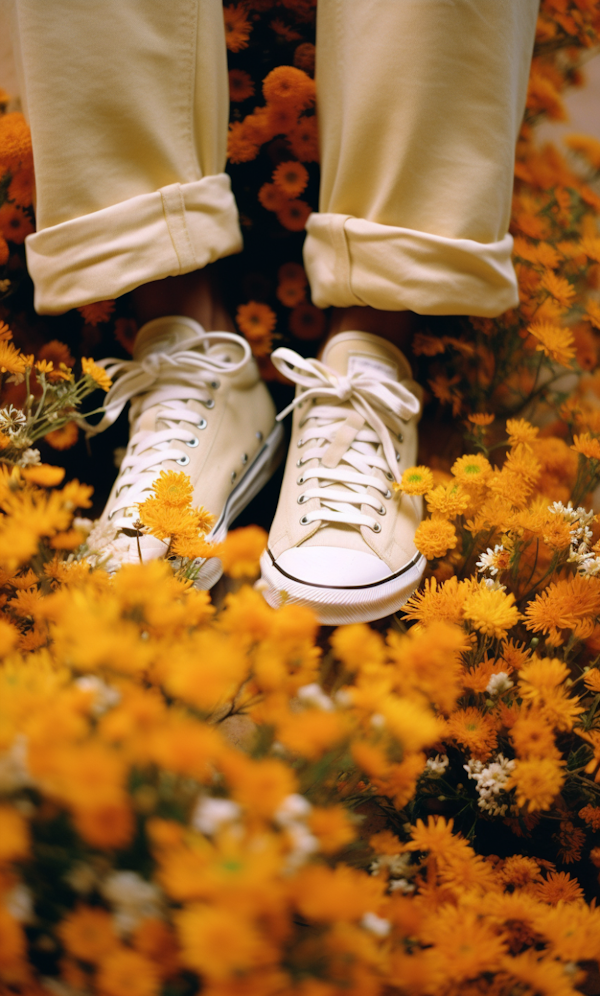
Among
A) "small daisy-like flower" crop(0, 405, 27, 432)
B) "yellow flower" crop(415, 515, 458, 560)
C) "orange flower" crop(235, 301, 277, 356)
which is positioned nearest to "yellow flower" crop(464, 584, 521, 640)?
"yellow flower" crop(415, 515, 458, 560)

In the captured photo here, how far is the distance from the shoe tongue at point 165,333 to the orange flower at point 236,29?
391 mm

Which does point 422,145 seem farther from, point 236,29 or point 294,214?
point 236,29

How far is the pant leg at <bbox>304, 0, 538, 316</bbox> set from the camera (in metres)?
0.68

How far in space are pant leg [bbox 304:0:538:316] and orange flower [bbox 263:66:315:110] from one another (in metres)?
0.06

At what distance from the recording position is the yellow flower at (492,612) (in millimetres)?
500

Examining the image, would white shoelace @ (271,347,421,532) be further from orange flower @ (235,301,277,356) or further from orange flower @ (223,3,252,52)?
orange flower @ (223,3,252,52)

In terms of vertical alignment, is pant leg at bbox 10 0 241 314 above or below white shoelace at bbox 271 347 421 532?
above


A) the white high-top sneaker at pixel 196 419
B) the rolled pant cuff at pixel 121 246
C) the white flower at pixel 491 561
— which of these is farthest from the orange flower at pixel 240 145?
the white flower at pixel 491 561

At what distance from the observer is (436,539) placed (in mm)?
A: 625

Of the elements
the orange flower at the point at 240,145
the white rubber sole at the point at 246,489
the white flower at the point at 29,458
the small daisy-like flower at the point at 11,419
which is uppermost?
the orange flower at the point at 240,145

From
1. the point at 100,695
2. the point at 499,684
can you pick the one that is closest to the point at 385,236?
the point at 499,684

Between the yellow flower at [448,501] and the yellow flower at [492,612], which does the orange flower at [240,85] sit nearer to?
the yellow flower at [448,501]

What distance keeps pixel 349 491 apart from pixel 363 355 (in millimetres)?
201

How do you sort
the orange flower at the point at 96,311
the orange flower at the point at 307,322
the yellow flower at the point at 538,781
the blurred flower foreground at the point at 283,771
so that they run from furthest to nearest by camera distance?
1. the orange flower at the point at 307,322
2. the orange flower at the point at 96,311
3. the yellow flower at the point at 538,781
4. the blurred flower foreground at the point at 283,771
